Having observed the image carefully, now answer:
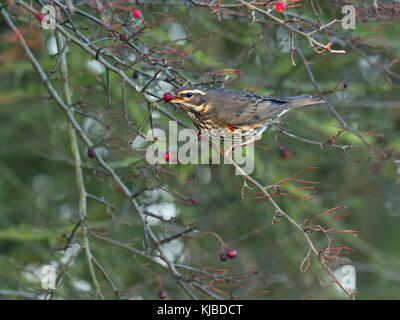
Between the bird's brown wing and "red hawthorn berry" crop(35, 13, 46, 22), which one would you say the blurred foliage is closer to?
the bird's brown wing

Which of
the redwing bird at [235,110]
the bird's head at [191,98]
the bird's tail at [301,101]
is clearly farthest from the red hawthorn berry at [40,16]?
the bird's tail at [301,101]

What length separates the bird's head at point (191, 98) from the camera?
4.84 metres

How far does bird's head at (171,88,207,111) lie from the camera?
484cm

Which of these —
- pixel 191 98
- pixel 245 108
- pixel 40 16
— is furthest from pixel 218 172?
pixel 40 16

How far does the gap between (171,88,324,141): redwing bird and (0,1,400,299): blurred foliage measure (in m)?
0.44

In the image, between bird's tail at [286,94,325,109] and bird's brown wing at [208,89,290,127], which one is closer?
bird's brown wing at [208,89,290,127]

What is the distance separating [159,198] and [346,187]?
3.63 m

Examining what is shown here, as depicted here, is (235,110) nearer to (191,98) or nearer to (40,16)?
(191,98)

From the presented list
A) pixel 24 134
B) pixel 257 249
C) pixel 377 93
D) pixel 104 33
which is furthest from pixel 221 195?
pixel 104 33

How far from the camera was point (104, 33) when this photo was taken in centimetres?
464

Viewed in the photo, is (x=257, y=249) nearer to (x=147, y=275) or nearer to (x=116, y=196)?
(x=147, y=275)

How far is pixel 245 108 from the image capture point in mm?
5914

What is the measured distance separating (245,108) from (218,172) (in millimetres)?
3038

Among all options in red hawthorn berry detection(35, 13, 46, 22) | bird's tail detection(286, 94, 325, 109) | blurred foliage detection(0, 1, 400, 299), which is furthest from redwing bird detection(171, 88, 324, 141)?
red hawthorn berry detection(35, 13, 46, 22)
